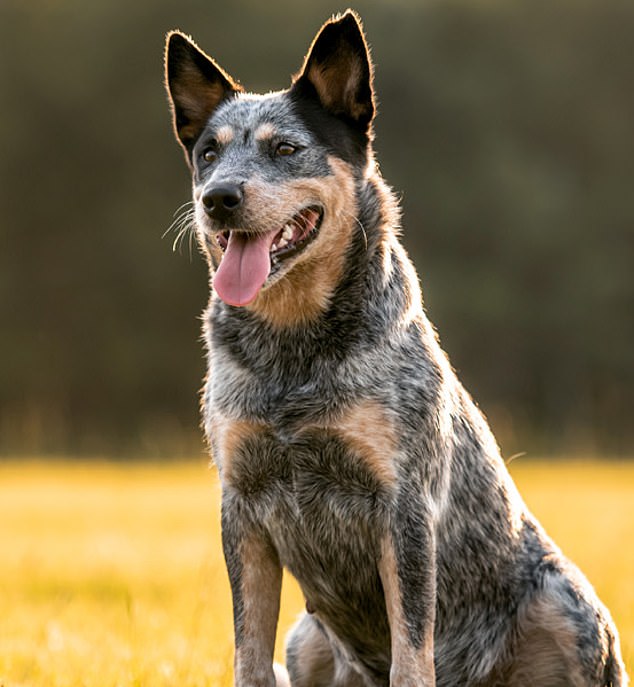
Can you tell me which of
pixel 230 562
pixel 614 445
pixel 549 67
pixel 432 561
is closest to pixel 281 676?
A: pixel 230 562

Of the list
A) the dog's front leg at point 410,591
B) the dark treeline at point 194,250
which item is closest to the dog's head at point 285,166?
the dog's front leg at point 410,591

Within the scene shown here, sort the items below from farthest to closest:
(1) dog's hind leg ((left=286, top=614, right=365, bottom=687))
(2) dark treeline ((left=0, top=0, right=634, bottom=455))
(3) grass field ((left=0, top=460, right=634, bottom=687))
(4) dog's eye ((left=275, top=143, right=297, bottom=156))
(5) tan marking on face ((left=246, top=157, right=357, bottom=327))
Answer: (2) dark treeline ((left=0, top=0, right=634, bottom=455)) → (3) grass field ((left=0, top=460, right=634, bottom=687)) → (1) dog's hind leg ((left=286, top=614, right=365, bottom=687)) → (4) dog's eye ((left=275, top=143, right=297, bottom=156)) → (5) tan marking on face ((left=246, top=157, right=357, bottom=327))

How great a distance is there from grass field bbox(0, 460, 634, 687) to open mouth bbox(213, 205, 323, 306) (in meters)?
0.75

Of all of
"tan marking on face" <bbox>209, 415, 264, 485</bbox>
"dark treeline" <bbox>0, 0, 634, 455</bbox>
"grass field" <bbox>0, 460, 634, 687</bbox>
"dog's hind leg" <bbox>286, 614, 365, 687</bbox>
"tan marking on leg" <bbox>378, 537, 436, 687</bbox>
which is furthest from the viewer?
"dark treeline" <bbox>0, 0, 634, 455</bbox>

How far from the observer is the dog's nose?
3.56m

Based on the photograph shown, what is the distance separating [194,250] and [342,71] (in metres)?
14.2

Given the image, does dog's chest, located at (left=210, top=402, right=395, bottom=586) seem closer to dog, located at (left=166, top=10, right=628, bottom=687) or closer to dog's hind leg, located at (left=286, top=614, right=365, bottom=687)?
dog, located at (left=166, top=10, right=628, bottom=687)

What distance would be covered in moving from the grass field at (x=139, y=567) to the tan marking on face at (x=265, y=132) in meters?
1.19

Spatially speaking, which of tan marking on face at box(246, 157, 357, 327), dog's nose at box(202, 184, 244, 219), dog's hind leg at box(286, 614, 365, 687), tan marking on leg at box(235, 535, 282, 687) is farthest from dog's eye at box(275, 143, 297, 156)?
dog's hind leg at box(286, 614, 365, 687)

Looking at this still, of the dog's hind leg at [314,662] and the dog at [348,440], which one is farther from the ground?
the dog at [348,440]

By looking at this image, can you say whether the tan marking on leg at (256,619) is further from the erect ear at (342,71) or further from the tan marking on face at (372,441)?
the erect ear at (342,71)

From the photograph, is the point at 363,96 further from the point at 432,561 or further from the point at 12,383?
the point at 12,383

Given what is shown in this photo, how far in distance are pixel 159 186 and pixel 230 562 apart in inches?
570

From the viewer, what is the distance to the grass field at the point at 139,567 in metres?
4.26
